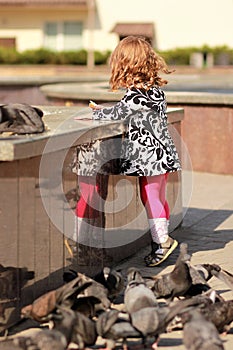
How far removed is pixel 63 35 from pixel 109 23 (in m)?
3.41

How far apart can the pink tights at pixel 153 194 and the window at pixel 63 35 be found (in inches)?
1824

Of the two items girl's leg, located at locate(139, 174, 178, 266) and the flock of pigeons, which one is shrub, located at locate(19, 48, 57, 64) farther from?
the flock of pigeons

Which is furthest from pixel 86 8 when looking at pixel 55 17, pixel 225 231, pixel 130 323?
pixel 130 323

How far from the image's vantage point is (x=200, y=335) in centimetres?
436

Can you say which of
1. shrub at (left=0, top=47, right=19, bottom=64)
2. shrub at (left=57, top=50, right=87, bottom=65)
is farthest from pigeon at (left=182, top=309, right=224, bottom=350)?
shrub at (left=57, top=50, right=87, bottom=65)

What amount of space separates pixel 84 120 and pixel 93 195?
52 cm

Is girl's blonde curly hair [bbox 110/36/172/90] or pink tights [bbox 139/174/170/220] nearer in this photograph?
girl's blonde curly hair [bbox 110/36/172/90]

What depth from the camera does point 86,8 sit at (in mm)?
51062

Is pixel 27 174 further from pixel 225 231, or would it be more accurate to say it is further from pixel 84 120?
pixel 225 231

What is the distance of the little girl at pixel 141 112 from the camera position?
6.27 metres

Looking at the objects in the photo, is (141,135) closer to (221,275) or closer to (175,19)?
(221,275)

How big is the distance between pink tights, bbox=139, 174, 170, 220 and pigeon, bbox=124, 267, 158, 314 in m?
1.32

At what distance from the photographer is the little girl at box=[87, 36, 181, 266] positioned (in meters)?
6.27

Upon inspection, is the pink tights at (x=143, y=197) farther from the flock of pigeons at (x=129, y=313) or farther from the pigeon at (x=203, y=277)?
the pigeon at (x=203, y=277)
